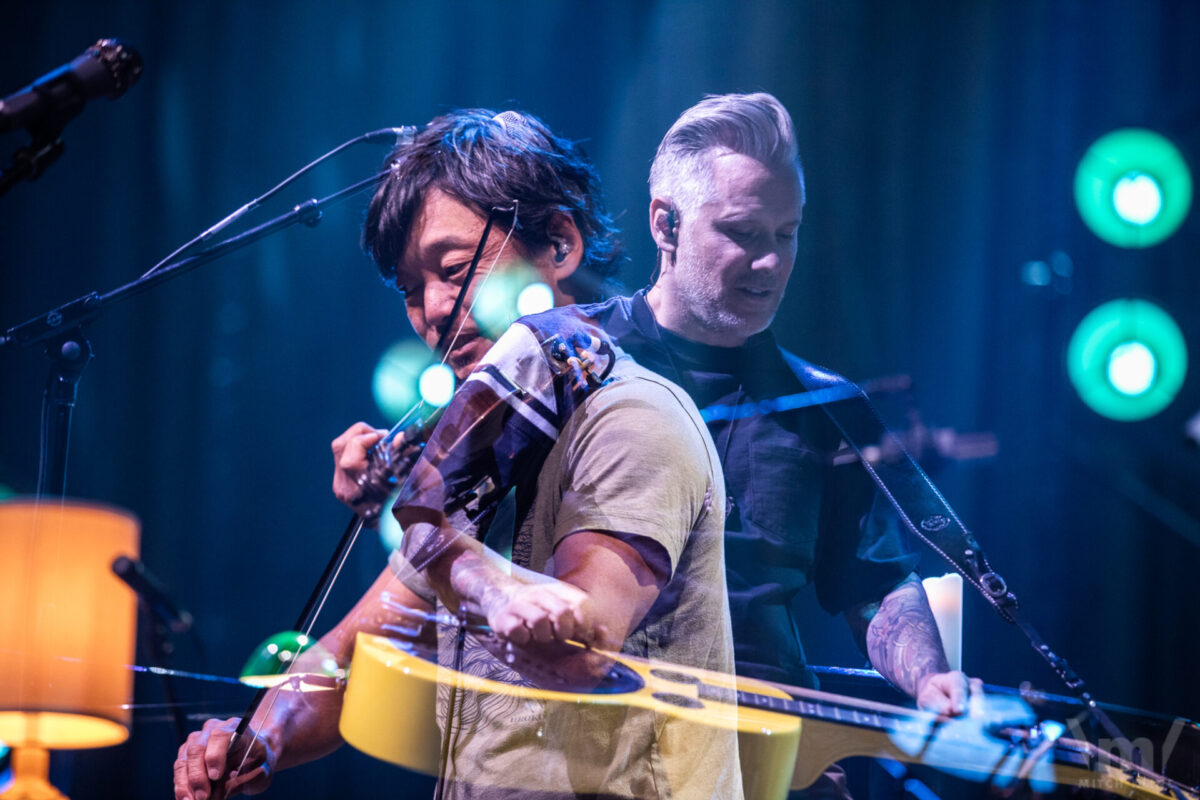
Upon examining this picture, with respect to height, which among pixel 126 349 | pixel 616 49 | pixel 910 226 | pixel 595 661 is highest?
pixel 616 49

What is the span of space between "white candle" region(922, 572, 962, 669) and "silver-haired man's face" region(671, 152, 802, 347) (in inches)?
19.7

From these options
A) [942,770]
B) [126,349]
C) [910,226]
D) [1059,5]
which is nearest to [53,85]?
[126,349]

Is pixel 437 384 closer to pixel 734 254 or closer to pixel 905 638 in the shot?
pixel 734 254

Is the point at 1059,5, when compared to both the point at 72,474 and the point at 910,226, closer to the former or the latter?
the point at 910,226

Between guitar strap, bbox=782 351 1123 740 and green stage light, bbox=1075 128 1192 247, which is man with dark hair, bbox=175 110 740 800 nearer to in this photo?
guitar strap, bbox=782 351 1123 740

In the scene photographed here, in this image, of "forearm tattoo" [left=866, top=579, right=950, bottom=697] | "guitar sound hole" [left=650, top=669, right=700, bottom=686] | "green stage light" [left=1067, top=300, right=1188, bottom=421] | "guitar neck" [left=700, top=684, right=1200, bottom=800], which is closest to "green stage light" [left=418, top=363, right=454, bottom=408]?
"guitar sound hole" [left=650, top=669, right=700, bottom=686]

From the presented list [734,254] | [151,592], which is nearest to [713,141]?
[734,254]

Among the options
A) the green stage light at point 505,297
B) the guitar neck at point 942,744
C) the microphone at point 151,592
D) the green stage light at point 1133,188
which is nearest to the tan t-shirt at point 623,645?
the guitar neck at point 942,744

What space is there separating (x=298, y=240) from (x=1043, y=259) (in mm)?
1390

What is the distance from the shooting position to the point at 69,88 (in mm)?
1104

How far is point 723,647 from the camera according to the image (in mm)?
1265

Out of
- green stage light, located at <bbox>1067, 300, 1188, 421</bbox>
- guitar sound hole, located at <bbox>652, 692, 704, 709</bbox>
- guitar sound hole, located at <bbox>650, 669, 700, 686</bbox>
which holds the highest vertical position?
green stage light, located at <bbox>1067, 300, 1188, 421</bbox>

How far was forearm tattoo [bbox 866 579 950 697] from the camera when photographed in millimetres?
1452

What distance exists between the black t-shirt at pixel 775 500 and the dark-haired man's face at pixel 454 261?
17 cm
